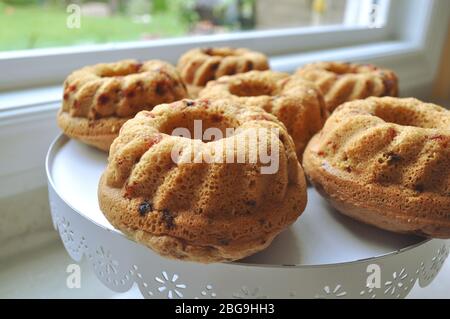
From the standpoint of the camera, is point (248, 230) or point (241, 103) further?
point (241, 103)

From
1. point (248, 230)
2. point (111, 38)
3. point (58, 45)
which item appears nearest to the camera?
point (248, 230)

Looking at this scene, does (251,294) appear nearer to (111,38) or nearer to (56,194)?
(56,194)

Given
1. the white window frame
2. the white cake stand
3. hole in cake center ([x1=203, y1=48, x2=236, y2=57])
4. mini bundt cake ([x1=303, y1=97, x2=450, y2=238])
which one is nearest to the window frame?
the white window frame

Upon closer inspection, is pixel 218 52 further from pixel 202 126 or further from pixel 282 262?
pixel 282 262

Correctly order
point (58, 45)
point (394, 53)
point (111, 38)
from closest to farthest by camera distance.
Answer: point (58, 45) < point (111, 38) < point (394, 53)

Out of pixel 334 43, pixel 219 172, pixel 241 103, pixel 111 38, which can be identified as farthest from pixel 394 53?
pixel 219 172

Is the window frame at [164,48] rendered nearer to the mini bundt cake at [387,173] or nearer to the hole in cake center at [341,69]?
the hole in cake center at [341,69]

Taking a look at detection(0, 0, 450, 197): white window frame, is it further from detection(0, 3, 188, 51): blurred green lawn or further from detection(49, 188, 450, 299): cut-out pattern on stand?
detection(49, 188, 450, 299): cut-out pattern on stand
